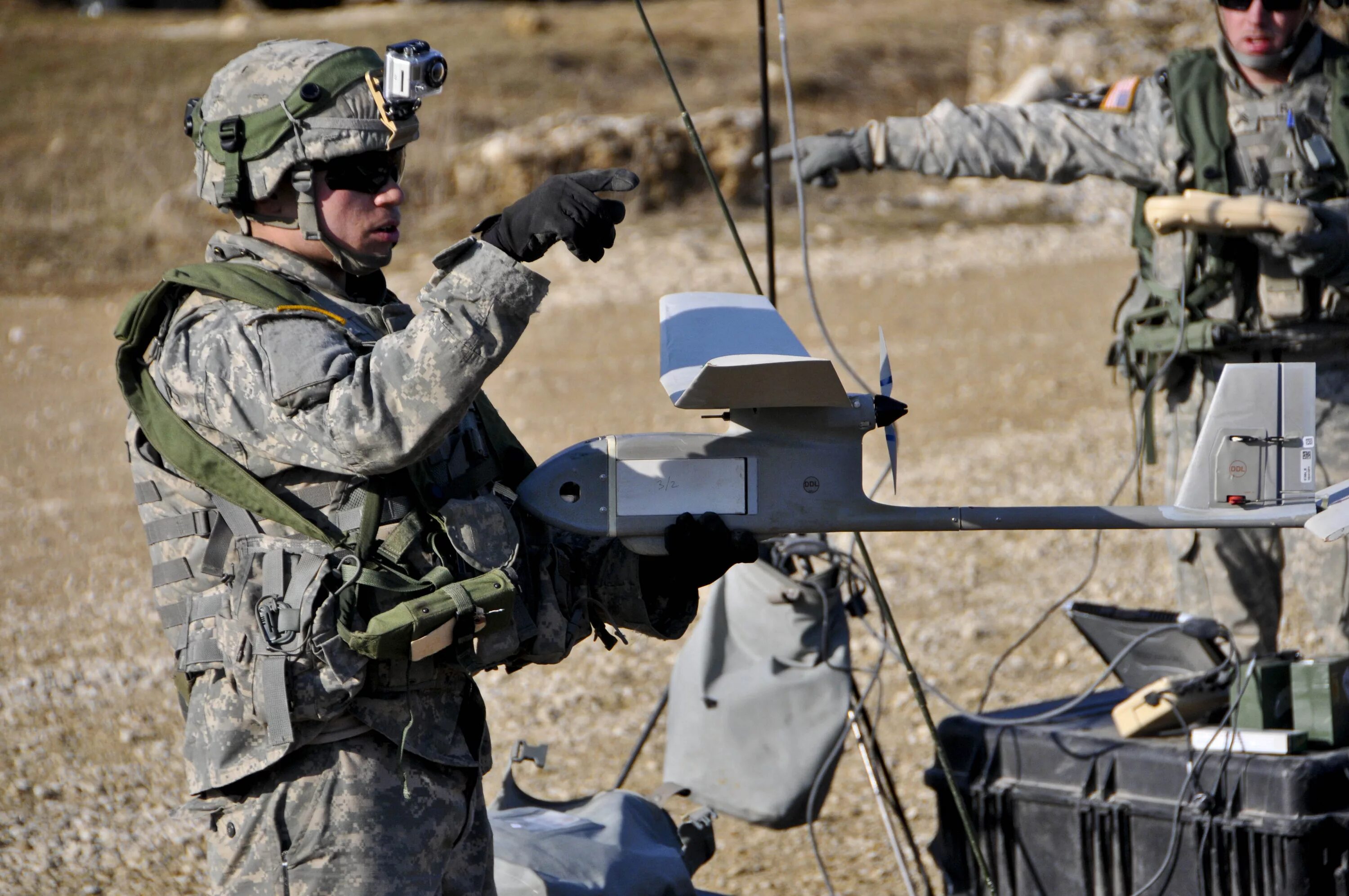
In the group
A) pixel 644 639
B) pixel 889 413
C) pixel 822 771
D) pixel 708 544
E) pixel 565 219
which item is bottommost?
pixel 644 639

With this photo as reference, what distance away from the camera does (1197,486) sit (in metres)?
3.12

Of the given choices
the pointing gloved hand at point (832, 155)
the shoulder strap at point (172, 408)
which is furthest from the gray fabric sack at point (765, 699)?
the shoulder strap at point (172, 408)

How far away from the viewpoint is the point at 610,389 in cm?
1101

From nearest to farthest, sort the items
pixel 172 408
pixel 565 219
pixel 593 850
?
pixel 565 219
pixel 172 408
pixel 593 850

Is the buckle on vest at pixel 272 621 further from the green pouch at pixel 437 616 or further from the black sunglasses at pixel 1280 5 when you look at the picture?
the black sunglasses at pixel 1280 5

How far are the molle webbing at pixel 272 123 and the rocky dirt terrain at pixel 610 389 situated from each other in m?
2.67

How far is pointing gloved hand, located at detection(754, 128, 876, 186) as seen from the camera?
510 centimetres

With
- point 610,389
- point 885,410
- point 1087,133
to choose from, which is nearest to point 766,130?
point 1087,133


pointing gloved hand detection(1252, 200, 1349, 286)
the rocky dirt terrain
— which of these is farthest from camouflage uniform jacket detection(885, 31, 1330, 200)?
the rocky dirt terrain

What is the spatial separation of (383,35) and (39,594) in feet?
45.5

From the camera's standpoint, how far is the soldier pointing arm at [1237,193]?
15.7 feet

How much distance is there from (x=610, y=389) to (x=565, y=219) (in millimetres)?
8462

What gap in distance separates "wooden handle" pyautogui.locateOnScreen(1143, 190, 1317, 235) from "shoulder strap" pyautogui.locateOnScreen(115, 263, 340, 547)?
2.81 m

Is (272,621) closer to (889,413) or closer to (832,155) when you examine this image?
(889,413)
